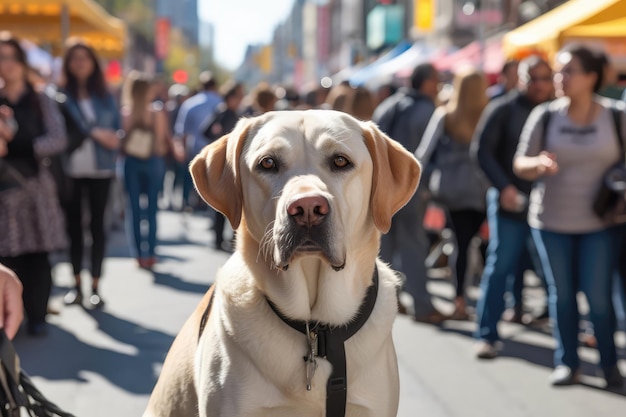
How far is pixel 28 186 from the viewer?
24.8 feet

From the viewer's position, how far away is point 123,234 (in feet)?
50.0

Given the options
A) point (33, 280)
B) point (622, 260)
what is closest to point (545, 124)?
point (622, 260)

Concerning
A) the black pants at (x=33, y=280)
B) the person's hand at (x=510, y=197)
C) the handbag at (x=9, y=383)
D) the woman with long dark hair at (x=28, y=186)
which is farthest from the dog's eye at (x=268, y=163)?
the black pants at (x=33, y=280)

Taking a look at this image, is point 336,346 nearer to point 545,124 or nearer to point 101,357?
point 545,124

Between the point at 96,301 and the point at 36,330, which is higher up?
the point at 36,330

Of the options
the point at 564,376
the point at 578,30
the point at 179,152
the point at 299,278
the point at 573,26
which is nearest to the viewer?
the point at 299,278

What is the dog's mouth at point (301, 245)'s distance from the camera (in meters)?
3.20

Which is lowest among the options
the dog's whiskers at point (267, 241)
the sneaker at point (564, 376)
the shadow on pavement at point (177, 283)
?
the shadow on pavement at point (177, 283)

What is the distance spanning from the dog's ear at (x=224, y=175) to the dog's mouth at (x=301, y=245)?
304mm

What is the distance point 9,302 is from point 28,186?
467 cm

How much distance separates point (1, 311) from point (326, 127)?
1.18 m

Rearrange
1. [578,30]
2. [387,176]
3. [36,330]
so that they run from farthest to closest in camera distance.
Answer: [578,30], [36,330], [387,176]

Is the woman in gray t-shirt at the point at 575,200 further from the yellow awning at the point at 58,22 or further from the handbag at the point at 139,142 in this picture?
the yellow awning at the point at 58,22

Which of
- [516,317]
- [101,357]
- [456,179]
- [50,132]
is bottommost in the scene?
[516,317]
